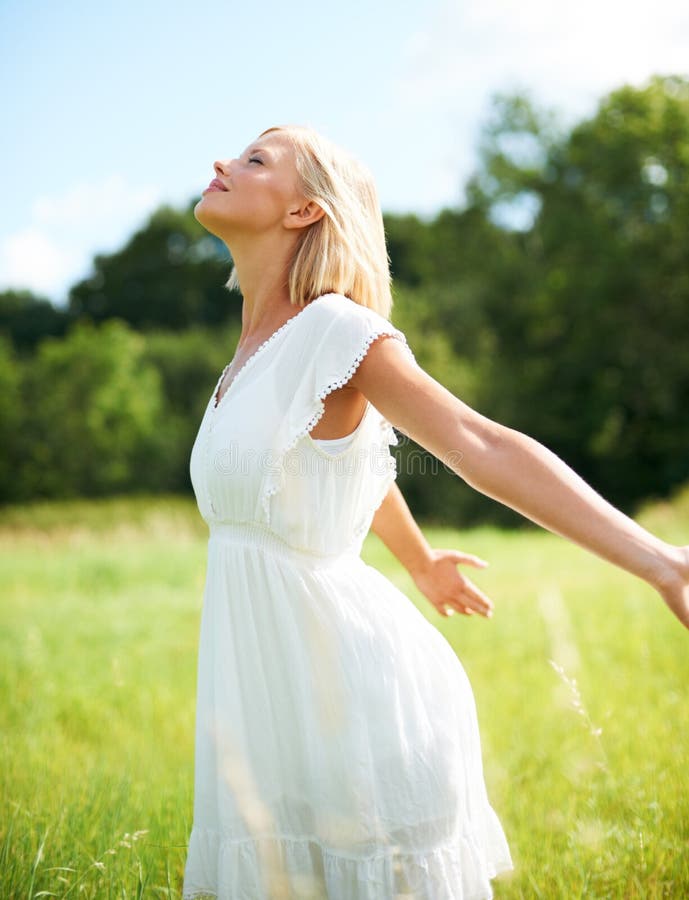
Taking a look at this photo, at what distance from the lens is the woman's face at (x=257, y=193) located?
1.70 meters

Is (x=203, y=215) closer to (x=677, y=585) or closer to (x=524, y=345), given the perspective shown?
(x=677, y=585)

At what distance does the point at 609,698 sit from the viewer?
14.7 ft

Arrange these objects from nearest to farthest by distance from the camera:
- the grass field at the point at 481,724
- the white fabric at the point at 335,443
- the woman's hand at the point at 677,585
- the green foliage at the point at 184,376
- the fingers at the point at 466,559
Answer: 1. the woman's hand at the point at 677,585
2. the white fabric at the point at 335,443
3. the fingers at the point at 466,559
4. the grass field at the point at 481,724
5. the green foliage at the point at 184,376

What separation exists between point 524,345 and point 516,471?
26.9 metres

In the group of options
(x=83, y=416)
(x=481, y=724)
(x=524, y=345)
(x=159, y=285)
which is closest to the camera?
(x=481, y=724)

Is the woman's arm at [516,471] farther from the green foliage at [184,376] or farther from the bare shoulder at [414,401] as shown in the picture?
the green foliage at [184,376]

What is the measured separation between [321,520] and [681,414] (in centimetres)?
2312

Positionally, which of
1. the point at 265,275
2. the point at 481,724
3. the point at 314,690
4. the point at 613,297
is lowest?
the point at 481,724

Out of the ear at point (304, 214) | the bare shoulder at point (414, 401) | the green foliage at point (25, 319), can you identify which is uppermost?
the green foliage at point (25, 319)

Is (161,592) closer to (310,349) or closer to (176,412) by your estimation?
(310,349)

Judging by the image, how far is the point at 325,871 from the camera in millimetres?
1487

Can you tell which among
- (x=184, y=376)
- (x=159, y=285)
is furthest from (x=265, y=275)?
(x=159, y=285)

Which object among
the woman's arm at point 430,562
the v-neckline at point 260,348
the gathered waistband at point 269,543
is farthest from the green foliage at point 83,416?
the gathered waistband at point 269,543

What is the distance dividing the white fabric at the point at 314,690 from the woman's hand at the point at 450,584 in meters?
0.34
